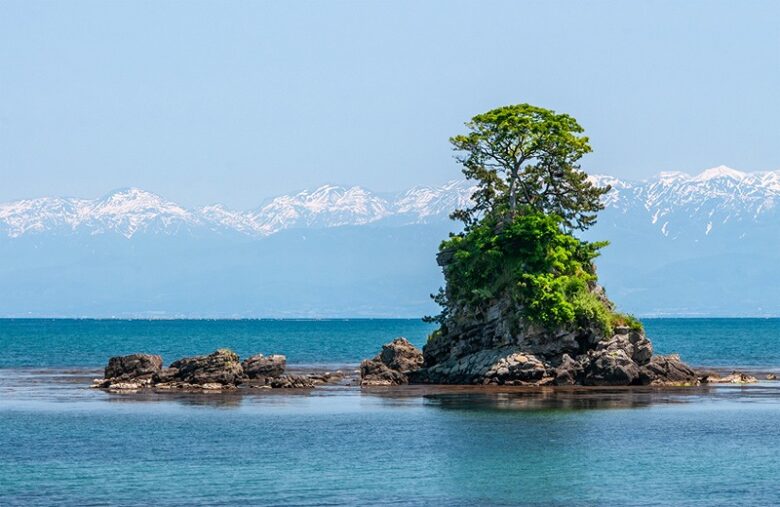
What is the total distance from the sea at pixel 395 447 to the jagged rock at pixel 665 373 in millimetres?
4821

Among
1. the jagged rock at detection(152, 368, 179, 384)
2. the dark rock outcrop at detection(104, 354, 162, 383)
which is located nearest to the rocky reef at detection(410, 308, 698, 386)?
the jagged rock at detection(152, 368, 179, 384)

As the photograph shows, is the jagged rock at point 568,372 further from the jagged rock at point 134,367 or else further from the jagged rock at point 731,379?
the jagged rock at point 134,367

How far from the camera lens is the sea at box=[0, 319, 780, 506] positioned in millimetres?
53719

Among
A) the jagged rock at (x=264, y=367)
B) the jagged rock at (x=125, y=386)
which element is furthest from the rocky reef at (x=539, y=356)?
the jagged rock at (x=125, y=386)

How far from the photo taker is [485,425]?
76875 millimetres

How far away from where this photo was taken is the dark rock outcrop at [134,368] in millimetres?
110312

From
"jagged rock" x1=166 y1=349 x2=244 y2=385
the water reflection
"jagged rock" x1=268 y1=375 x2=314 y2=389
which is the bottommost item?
the water reflection

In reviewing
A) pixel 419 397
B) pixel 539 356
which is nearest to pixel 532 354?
pixel 539 356

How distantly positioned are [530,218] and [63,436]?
4873cm

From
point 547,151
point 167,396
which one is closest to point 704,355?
point 547,151

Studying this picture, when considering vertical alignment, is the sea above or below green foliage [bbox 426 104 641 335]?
below

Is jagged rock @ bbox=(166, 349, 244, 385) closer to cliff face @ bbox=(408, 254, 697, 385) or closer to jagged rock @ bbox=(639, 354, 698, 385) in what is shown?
cliff face @ bbox=(408, 254, 697, 385)

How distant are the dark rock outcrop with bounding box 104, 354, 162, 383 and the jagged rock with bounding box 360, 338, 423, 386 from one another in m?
17.4

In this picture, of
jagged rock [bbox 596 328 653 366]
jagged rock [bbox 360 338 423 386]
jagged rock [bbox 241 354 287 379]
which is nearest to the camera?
jagged rock [bbox 596 328 653 366]
